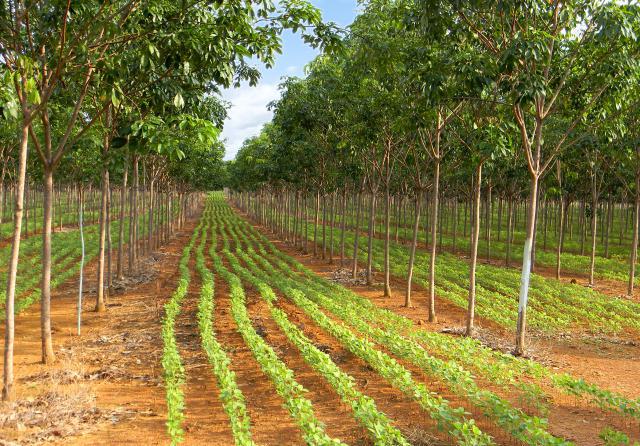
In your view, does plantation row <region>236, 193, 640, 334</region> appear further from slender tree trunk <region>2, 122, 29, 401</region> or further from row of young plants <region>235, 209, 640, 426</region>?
slender tree trunk <region>2, 122, 29, 401</region>

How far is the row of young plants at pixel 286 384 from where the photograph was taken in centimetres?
537

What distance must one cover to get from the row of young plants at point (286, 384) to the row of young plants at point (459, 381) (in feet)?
6.69

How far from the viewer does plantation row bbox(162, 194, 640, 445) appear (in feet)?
19.1

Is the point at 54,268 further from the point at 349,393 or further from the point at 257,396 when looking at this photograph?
the point at 349,393

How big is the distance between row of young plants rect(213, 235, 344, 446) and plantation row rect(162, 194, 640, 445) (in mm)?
17

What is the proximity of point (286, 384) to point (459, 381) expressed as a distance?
251 centimetres

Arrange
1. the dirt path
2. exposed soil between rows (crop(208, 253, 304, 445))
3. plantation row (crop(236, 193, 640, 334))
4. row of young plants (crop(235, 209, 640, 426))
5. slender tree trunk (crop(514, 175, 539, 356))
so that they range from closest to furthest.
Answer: the dirt path, exposed soil between rows (crop(208, 253, 304, 445)), row of young plants (crop(235, 209, 640, 426)), slender tree trunk (crop(514, 175, 539, 356)), plantation row (crop(236, 193, 640, 334))

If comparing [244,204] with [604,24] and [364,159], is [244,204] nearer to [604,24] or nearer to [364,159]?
[364,159]

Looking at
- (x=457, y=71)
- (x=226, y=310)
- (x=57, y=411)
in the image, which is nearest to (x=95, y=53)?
(x=57, y=411)

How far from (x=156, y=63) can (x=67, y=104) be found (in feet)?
13.4

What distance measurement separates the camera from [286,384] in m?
7.04

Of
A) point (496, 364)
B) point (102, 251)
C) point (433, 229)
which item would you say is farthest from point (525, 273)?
point (102, 251)


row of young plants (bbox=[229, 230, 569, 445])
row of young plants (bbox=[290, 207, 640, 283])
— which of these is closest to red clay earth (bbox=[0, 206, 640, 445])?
row of young plants (bbox=[229, 230, 569, 445])

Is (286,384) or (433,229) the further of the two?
(433,229)
